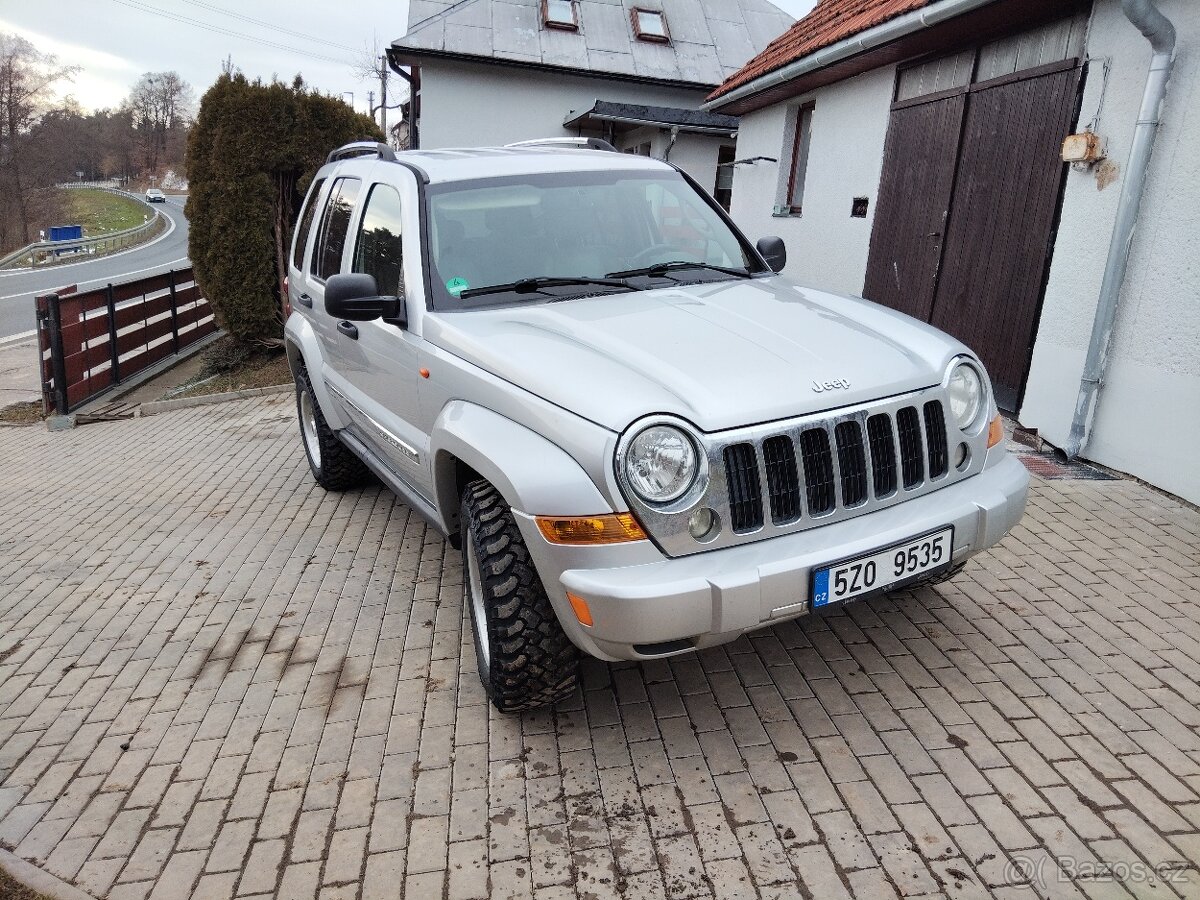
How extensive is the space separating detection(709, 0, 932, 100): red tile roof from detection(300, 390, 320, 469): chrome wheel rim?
5616 mm

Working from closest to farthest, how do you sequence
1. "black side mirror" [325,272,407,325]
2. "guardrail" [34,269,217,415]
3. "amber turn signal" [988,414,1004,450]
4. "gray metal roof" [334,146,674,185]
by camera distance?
"amber turn signal" [988,414,1004,450]
"black side mirror" [325,272,407,325]
"gray metal roof" [334,146,674,185]
"guardrail" [34,269,217,415]

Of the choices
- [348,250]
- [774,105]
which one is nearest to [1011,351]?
[348,250]

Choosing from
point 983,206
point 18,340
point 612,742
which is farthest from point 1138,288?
point 18,340

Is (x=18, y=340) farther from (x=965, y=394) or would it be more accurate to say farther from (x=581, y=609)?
(x=965, y=394)

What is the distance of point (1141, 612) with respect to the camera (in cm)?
384

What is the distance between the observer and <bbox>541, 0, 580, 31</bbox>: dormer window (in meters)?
21.6

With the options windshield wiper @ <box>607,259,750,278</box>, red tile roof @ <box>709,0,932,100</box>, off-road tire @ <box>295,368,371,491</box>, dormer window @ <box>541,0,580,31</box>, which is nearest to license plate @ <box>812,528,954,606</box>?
windshield wiper @ <box>607,259,750,278</box>

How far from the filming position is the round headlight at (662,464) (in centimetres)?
254

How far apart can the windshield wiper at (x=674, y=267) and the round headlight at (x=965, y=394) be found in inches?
Result: 46.2

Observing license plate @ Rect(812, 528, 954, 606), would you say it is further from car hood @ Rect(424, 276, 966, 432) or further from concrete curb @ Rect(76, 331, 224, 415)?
concrete curb @ Rect(76, 331, 224, 415)

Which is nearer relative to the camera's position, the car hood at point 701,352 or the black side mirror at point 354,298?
the car hood at point 701,352

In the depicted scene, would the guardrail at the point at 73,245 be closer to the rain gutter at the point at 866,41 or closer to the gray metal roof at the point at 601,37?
the gray metal roof at the point at 601,37

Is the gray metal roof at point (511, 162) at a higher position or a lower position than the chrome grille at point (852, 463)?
higher

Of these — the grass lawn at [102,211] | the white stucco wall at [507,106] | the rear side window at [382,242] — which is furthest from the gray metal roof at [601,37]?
the grass lawn at [102,211]
